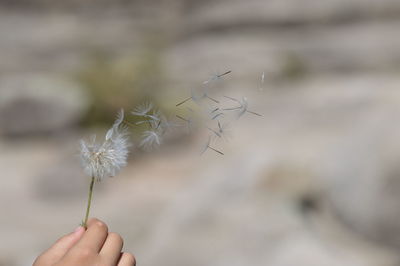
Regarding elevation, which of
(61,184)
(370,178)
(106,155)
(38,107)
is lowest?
(38,107)

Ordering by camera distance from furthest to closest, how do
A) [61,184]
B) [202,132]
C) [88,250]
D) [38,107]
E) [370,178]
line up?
[38,107]
[202,132]
[61,184]
[370,178]
[88,250]

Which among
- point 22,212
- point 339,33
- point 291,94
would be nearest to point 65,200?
point 22,212

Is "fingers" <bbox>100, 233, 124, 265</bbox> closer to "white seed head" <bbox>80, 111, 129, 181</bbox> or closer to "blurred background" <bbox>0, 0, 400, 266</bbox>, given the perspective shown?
"white seed head" <bbox>80, 111, 129, 181</bbox>

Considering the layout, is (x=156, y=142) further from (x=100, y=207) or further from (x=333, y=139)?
(x=100, y=207)

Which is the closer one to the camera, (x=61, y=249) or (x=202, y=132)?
(x=61, y=249)

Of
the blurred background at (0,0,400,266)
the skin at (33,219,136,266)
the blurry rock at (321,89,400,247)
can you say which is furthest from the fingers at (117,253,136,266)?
the blurry rock at (321,89,400,247)

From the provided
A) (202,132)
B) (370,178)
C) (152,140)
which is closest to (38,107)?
(202,132)

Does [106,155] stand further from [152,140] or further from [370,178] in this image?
[370,178]
